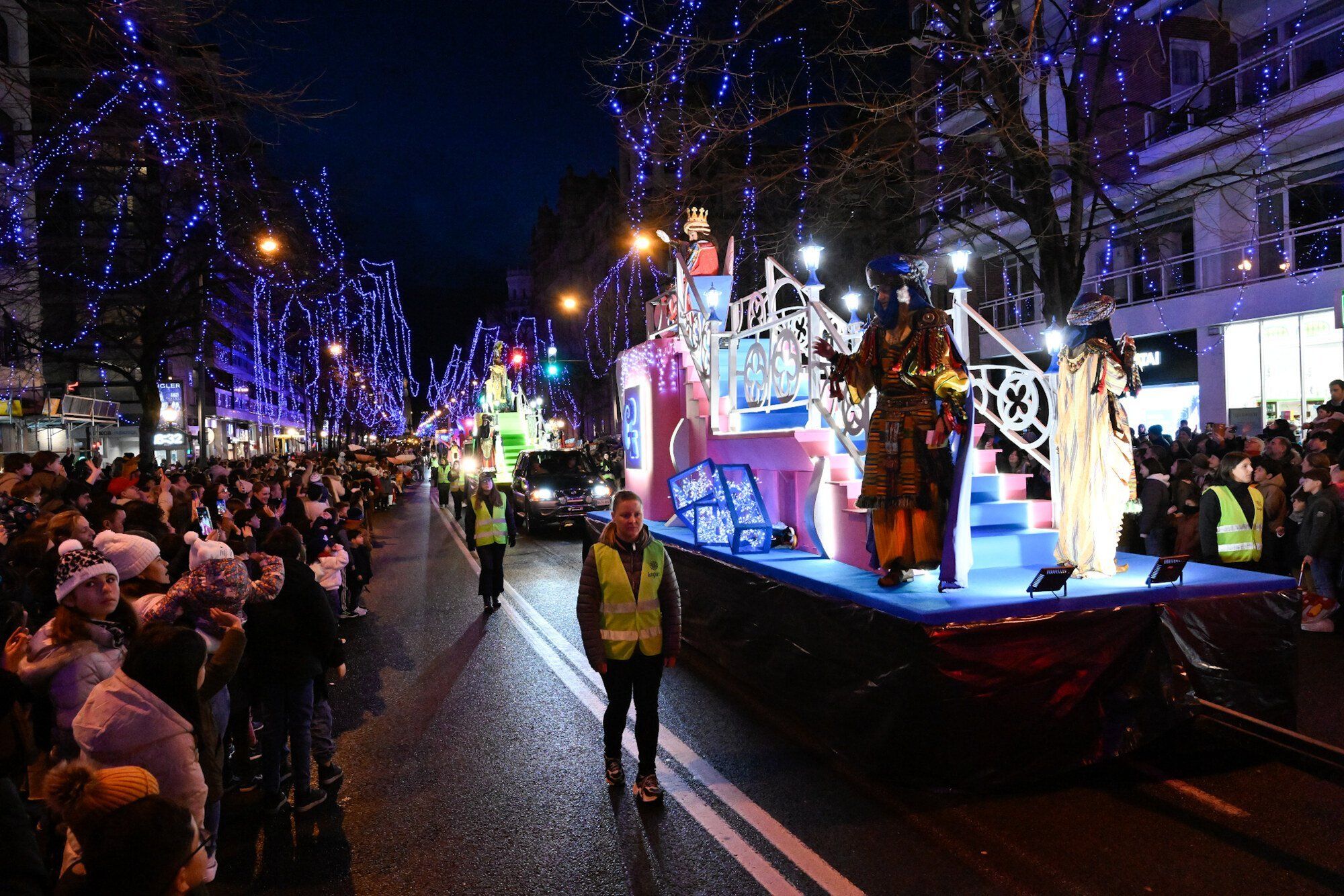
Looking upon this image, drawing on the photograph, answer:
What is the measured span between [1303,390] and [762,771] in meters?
16.1

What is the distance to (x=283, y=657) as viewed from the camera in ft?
17.4

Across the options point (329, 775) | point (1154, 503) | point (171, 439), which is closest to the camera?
point (329, 775)

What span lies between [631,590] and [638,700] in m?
0.70

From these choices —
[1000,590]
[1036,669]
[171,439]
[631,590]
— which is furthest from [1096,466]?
[171,439]

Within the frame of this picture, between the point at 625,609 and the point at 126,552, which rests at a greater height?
the point at 126,552

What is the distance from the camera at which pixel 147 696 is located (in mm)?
3213

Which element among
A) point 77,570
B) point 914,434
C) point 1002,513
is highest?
point 914,434

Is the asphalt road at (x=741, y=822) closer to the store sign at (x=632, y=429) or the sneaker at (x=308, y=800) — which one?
the sneaker at (x=308, y=800)

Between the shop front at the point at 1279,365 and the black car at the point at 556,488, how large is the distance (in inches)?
531

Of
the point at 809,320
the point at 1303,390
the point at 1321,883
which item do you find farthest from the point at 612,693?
the point at 1303,390

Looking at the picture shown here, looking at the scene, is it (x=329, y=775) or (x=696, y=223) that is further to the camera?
(x=696, y=223)

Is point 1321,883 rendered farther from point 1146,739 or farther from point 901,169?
point 901,169

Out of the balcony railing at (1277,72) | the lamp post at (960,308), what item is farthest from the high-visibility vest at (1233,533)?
the balcony railing at (1277,72)

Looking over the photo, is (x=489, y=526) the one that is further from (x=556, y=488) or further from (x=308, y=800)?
(x=556, y=488)
